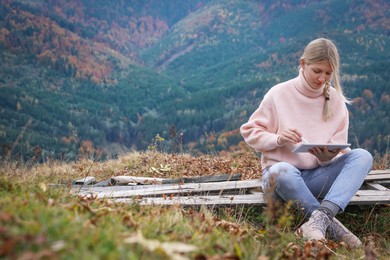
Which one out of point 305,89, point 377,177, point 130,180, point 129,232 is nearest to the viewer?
point 129,232

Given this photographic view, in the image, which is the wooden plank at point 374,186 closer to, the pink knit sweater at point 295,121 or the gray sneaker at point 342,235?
the pink knit sweater at point 295,121

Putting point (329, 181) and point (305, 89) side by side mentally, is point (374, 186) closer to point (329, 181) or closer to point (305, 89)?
point (329, 181)

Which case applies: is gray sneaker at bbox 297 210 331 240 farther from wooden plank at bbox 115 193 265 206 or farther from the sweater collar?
the sweater collar

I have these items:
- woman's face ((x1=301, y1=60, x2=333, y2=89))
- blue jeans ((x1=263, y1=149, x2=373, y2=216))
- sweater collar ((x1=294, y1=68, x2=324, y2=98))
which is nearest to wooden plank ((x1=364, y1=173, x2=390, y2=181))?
blue jeans ((x1=263, y1=149, x2=373, y2=216))

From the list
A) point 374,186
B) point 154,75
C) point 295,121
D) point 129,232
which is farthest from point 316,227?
point 154,75

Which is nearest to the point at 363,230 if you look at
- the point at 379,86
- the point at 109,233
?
the point at 109,233

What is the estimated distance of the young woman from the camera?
131 inches

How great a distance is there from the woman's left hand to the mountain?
51.1 m

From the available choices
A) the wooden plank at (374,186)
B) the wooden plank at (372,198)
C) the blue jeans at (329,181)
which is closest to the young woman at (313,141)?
the blue jeans at (329,181)

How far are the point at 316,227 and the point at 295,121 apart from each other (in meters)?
1.07

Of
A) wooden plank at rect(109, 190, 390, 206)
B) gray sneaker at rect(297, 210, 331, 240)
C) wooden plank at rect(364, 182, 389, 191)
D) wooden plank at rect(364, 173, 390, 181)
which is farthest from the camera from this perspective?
wooden plank at rect(364, 173, 390, 181)

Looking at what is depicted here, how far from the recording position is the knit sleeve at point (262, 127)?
3.62 meters

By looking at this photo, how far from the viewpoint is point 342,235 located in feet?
10.6

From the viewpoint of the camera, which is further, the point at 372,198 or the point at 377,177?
the point at 377,177
